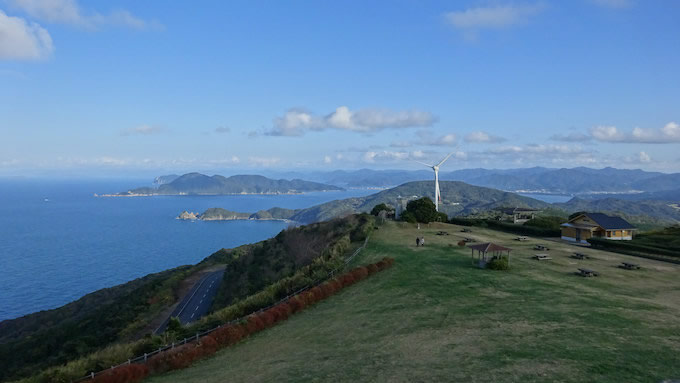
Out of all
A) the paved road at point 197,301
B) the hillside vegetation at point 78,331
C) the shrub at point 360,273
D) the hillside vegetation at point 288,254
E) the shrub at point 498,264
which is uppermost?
the shrub at point 498,264

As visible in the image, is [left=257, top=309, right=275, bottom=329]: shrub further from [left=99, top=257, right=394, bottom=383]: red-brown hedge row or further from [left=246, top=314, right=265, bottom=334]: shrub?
[left=246, top=314, right=265, bottom=334]: shrub

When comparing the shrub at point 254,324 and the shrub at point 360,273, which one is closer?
the shrub at point 254,324

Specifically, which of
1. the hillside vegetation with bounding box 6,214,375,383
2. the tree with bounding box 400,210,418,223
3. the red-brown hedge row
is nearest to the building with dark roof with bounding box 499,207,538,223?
the tree with bounding box 400,210,418,223

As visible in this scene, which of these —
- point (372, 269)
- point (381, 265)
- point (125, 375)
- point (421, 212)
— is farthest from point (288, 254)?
point (125, 375)

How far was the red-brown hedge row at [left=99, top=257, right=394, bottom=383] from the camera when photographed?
56.1ft

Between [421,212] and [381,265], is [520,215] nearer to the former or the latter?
[421,212]

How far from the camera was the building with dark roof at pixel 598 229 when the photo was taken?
49.6m

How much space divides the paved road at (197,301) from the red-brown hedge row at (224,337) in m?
21.8

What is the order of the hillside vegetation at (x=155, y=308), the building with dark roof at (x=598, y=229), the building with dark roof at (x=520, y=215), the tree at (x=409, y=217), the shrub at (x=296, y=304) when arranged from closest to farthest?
the hillside vegetation at (x=155, y=308)
the shrub at (x=296, y=304)
the building with dark roof at (x=598, y=229)
the tree at (x=409, y=217)
the building with dark roof at (x=520, y=215)

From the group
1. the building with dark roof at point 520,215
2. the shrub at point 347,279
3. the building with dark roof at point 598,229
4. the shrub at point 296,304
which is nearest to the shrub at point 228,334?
the shrub at point 296,304

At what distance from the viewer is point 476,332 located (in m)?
17.6

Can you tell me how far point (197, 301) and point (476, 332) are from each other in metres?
43.9

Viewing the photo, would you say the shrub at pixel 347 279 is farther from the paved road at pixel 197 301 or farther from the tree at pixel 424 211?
the tree at pixel 424 211

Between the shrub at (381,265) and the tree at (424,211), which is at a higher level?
the tree at (424,211)
